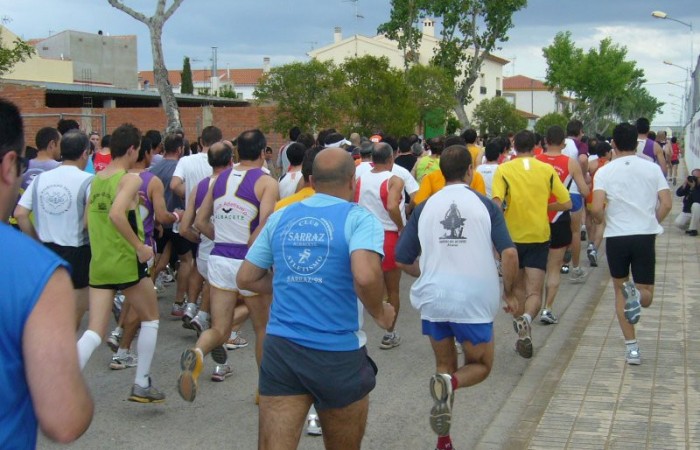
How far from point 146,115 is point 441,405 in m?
35.1

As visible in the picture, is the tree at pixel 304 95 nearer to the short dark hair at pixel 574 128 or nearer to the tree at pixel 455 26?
the short dark hair at pixel 574 128

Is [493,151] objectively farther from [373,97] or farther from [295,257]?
[373,97]

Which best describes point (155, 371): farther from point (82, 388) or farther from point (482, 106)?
point (482, 106)

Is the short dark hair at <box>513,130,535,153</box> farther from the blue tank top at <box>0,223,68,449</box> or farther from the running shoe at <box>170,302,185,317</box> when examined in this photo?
the blue tank top at <box>0,223,68,449</box>

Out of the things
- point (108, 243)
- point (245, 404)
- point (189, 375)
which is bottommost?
point (245, 404)

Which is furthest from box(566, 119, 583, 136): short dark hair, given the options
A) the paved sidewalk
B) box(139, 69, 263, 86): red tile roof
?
box(139, 69, 263, 86): red tile roof

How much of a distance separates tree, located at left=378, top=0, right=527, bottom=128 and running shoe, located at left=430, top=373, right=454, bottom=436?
150 ft

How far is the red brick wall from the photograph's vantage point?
102 ft

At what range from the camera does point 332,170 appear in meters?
4.45

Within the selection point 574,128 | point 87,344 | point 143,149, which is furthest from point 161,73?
point 87,344

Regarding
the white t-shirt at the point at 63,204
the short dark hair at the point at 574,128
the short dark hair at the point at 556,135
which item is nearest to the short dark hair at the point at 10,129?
the white t-shirt at the point at 63,204

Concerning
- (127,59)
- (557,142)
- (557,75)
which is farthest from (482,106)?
(557,142)

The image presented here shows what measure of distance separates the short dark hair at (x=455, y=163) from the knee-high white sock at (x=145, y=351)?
2.63 metres

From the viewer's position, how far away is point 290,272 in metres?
4.31
